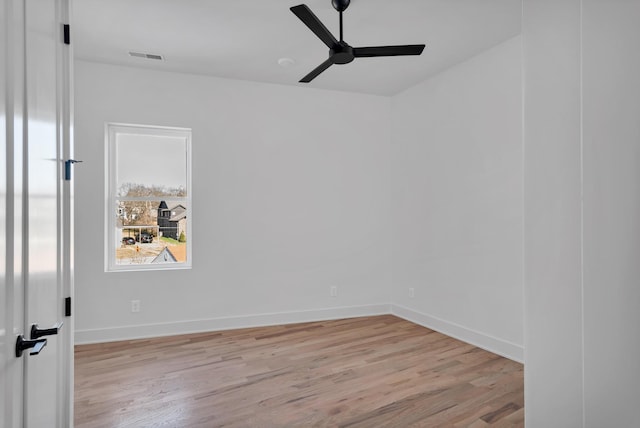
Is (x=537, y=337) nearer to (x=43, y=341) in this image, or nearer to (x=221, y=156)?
(x=43, y=341)

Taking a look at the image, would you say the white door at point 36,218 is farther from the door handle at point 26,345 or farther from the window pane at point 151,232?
the window pane at point 151,232

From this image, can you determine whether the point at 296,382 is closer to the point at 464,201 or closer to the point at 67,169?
the point at 67,169

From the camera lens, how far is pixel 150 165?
13.7 feet

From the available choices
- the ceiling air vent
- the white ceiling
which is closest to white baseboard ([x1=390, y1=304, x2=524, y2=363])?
the white ceiling

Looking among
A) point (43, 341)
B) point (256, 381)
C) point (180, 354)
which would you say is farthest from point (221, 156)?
point (43, 341)

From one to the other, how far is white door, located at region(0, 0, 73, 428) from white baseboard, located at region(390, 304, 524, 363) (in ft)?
10.7

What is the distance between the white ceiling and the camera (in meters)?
2.84

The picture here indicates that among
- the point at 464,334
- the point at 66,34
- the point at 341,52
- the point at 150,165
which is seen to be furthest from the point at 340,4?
the point at 464,334

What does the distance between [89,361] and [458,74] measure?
14.5 ft

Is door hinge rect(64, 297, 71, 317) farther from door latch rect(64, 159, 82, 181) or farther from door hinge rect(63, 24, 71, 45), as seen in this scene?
door hinge rect(63, 24, 71, 45)

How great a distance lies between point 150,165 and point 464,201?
11.0 ft

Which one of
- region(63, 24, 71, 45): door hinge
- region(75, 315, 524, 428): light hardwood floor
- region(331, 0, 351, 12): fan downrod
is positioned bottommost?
region(75, 315, 524, 428): light hardwood floor

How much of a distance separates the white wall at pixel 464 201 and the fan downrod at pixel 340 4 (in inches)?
64.3

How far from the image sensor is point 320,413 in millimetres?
2441
